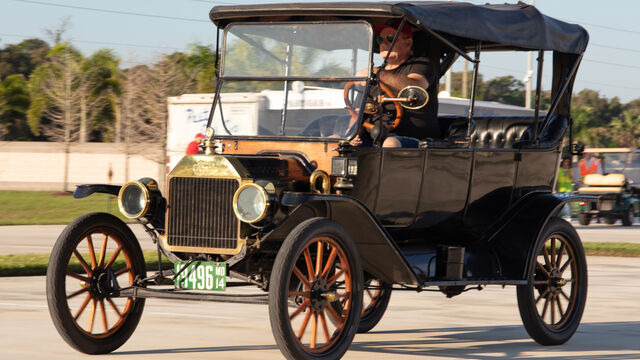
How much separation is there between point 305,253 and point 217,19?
2.54m

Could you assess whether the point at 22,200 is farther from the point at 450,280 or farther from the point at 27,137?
the point at 450,280

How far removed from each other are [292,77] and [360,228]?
1422 millimetres

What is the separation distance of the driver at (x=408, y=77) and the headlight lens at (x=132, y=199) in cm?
184

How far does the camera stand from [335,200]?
20.5ft

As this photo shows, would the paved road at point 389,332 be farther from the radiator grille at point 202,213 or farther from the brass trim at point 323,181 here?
the brass trim at point 323,181

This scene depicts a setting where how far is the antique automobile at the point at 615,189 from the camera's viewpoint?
93.4ft

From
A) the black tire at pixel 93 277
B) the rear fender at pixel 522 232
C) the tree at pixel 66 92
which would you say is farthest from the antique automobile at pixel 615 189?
the tree at pixel 66 92

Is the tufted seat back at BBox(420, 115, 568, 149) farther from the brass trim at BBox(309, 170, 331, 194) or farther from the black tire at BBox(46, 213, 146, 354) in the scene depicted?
the black tire at BBox(46, 213, 146, 354)

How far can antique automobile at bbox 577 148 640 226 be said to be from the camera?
93.4 feet

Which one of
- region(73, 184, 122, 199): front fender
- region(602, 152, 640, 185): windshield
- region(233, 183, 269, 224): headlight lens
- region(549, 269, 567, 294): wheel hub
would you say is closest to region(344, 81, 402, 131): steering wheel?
region(233, 183, 269, 224): headlight lens

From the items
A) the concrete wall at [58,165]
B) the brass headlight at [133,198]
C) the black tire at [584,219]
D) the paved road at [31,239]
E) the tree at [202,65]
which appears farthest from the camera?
the concrete wall at [58,165]

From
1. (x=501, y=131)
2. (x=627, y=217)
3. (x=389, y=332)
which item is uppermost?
(x=501, y=131)

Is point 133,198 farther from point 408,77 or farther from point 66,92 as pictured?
point 66,92

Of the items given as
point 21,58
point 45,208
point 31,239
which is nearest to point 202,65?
point 45,208
